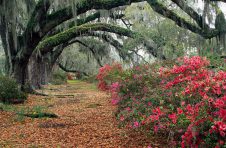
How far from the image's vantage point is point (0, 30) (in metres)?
12.7

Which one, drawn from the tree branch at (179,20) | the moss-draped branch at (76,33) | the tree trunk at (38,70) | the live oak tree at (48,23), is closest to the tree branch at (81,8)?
the live oak tree at (48,23)

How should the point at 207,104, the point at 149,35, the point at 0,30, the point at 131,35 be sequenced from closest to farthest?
1. the point at 207,104
2. the point at 0,30
3. the point at 131,35
4. the point at 149,35

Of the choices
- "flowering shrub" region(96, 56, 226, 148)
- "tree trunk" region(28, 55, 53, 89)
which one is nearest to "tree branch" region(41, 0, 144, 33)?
"flowering shrub" region(96, 56, 226, 148)

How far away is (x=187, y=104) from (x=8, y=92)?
8.24 m

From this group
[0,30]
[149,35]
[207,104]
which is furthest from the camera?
[149,35]

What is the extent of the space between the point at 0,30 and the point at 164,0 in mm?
8481

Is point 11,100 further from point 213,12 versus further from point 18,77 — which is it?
point 213,12

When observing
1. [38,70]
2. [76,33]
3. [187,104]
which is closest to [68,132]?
[187,104]

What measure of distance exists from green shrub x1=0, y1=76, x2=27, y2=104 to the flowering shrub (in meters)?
5.34

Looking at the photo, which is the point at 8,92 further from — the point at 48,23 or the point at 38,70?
the point at 38,70

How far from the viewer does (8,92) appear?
36.5 feet

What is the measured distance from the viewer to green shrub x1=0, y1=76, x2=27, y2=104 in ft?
36.0

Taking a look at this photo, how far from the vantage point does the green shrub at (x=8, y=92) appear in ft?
36.0

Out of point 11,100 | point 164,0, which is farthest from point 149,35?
point 11,100
